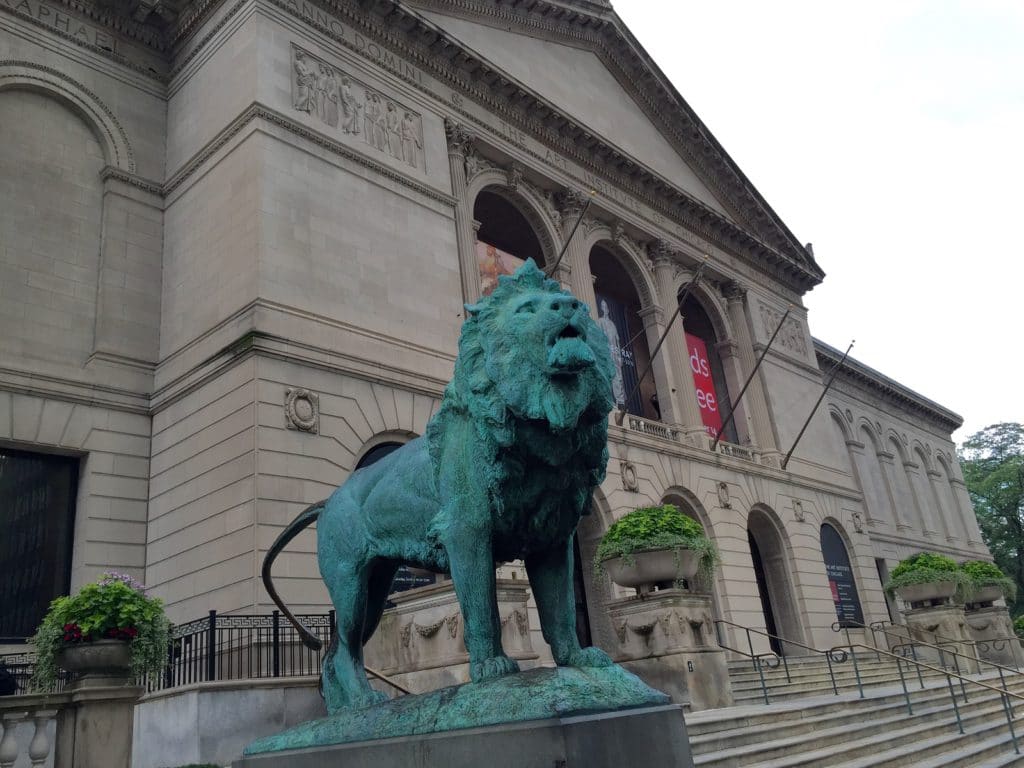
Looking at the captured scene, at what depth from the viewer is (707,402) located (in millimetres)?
30500

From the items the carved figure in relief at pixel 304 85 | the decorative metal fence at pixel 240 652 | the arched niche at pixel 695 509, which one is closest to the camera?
the decorative metal fence at pixel 240 652

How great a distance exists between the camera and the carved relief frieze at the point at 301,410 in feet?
53.7

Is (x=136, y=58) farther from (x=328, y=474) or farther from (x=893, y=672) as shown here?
(x=893, y=672)

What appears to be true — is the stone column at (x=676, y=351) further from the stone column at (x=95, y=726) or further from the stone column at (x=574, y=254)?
the stone column at (x=95, y=726)

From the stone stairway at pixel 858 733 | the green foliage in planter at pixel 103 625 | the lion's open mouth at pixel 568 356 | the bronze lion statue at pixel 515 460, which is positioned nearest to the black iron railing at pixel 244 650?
the green foliage in planter at pixel 103 625

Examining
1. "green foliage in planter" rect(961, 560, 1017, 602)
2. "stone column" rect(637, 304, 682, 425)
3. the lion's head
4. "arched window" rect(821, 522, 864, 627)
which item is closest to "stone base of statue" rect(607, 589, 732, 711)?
the lion's head

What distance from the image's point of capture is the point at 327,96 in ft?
66.2

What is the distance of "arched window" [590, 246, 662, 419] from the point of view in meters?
28.1

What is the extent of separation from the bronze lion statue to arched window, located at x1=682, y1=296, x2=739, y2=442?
85.2 feet

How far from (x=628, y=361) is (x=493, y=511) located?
25.1 m

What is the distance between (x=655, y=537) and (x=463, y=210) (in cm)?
1188

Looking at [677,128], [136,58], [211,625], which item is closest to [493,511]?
[211,625]

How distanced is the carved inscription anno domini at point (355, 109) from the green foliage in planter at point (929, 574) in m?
17.7

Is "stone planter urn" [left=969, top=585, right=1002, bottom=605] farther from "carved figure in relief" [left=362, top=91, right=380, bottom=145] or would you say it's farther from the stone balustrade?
the stone balustrade
